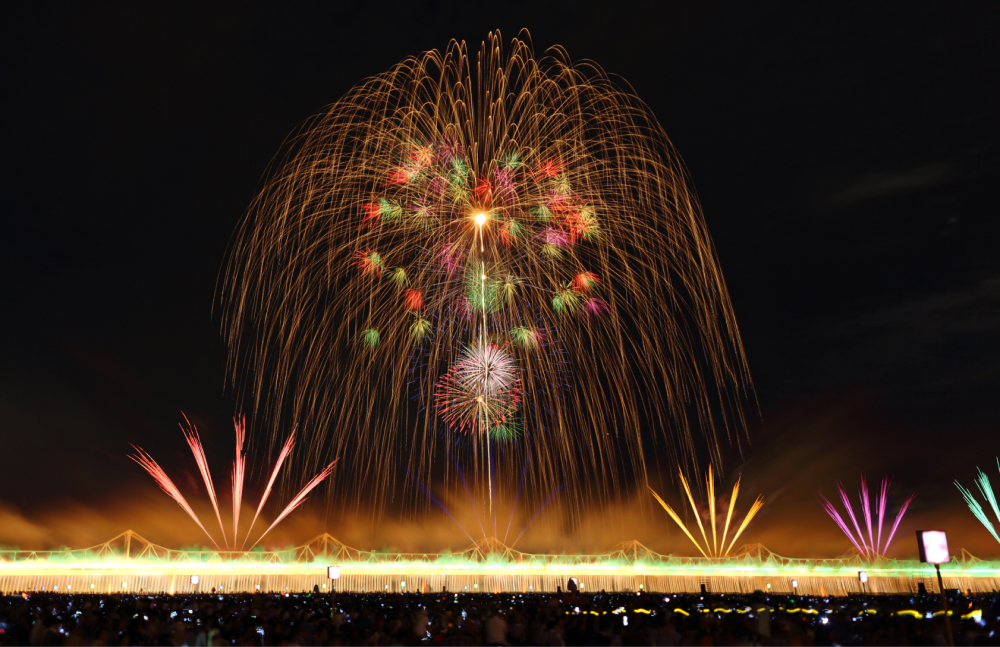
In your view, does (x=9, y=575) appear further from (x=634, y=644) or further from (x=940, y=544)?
(x=940, y=544)

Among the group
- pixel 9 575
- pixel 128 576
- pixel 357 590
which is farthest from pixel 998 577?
pixel 9 575

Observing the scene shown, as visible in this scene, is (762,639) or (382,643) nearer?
(762,639)

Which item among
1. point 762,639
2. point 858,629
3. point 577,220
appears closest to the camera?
point 762,639

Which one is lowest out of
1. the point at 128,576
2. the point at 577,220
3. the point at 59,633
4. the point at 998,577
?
the point at 998,577

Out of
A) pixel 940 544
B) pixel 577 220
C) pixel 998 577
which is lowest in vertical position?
pixel 998 577

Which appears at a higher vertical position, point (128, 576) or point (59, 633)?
point (59, 633)

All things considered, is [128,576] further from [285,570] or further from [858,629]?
[858,629]

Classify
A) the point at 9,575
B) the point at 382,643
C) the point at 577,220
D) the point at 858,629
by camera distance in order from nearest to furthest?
1. the point at 382,643
2. the point at 858,629
3. the point at 577,220
4. the point at 9,575

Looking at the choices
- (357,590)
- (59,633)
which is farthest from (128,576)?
(59,633)

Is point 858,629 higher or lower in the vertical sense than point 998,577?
higher
